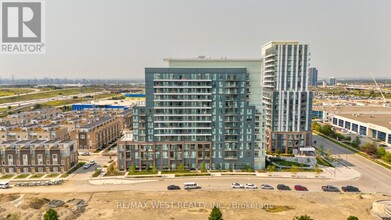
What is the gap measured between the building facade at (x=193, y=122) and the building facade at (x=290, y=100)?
22.5 m

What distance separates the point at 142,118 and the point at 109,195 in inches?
859

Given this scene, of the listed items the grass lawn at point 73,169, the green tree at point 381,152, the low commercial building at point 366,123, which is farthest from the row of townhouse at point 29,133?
the low commercial building at point 366,123

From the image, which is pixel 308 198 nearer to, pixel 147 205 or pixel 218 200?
pixel 218 200

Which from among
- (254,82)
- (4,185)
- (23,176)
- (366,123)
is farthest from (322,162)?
(4,185)

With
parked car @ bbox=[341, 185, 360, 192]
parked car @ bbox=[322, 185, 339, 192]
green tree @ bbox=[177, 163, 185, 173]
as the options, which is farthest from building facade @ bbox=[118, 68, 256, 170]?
parked car @ bbox=[341, 185, 360, 192]

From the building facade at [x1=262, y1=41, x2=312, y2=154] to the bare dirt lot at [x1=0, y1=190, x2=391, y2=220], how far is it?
3558 centimetres

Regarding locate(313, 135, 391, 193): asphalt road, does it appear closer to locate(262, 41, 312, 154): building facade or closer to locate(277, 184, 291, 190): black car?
locate(262, 41, 312, 154): building facade

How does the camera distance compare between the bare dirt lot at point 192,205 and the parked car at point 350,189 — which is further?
the parked car at point 350,189

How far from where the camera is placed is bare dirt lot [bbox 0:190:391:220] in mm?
51188

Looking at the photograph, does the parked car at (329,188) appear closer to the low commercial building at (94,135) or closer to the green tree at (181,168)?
the green tree at (181,168)

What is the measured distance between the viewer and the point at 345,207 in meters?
54.9

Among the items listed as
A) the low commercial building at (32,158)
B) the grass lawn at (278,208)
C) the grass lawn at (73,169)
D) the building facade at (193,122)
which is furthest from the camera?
the low commercial building at (32,158)

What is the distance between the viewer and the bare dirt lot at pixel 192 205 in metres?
51.2

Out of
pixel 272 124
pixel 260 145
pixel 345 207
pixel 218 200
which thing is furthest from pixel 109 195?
pixel 272 124
